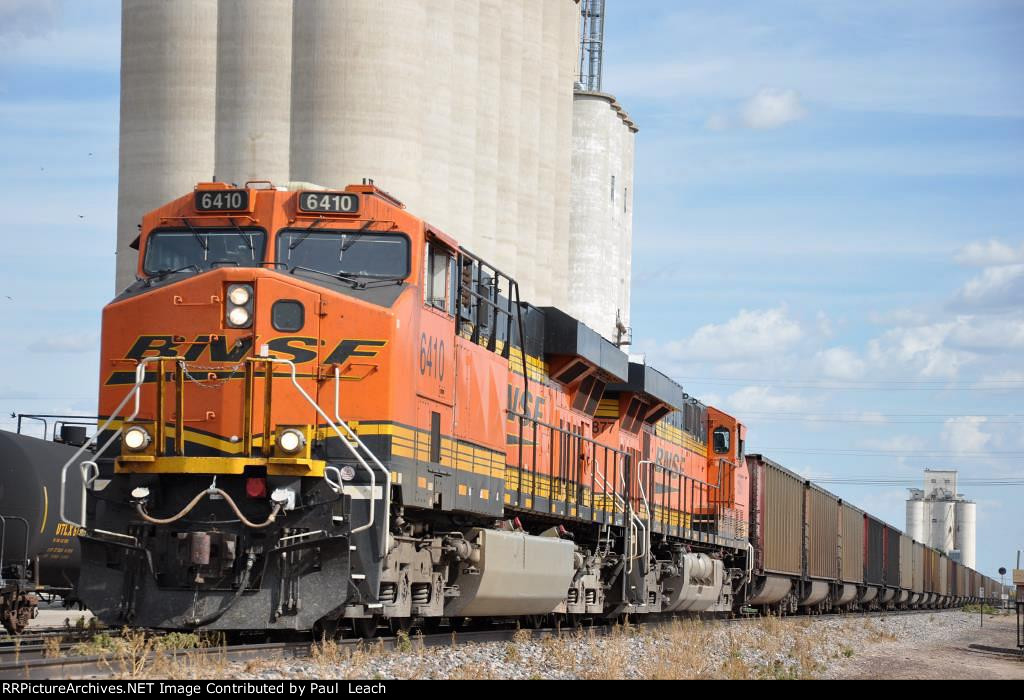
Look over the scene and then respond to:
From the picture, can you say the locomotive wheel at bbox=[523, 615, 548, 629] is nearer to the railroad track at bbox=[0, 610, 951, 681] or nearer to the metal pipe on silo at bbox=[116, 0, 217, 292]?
the railroad track at bbox=[0, 610, 951, 681]

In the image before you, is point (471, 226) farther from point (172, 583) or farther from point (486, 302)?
point (172, 583)

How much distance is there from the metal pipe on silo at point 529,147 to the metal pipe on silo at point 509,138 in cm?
127

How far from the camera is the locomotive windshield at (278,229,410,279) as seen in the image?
523 inches

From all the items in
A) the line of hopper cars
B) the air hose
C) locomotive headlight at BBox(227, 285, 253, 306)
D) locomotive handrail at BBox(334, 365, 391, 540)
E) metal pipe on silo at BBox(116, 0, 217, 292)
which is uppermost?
metal pipe on silo at BBox(116, 0, 217, 292)

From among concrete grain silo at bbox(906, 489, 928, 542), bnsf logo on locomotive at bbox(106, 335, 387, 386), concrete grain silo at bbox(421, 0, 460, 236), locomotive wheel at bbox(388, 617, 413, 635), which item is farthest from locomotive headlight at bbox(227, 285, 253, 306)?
concrete grain silo at bbox(906, 489, 928, 542)

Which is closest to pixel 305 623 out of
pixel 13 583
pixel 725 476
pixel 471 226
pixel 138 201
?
pixel 13 583

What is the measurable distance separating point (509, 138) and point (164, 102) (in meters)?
16.7

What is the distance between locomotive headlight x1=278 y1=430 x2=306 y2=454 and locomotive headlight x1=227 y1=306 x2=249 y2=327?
116 cm

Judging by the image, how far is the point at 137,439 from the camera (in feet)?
40.4

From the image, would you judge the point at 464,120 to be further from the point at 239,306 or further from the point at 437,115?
the point at 239,306

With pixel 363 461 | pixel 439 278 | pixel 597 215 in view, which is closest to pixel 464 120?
pixel 597 215

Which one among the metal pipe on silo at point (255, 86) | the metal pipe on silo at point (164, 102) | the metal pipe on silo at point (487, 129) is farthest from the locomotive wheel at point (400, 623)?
the metal pipe on silo at point (487, 129)

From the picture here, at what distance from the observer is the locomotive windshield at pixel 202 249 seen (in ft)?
43.5

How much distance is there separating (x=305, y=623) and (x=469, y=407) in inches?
147
